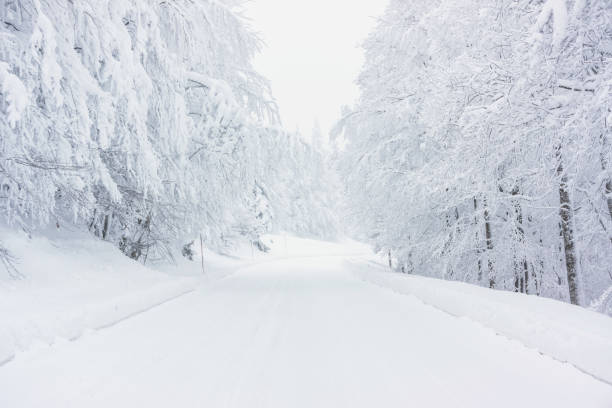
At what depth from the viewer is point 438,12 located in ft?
27.2

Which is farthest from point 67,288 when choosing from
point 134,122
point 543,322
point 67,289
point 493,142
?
Answer: point 493,142

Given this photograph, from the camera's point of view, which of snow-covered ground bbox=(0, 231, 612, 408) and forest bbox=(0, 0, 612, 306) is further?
forest bbox=(0, 0, 612, 306)

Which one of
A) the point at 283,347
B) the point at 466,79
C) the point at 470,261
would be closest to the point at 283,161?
the point at 470,261

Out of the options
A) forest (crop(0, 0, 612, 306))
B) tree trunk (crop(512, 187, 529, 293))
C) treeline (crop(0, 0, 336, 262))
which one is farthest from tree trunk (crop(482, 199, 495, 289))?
treeline (crop(0, 0, 336, 262))

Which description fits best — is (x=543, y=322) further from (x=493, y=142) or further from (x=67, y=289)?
(x=67, y=289)

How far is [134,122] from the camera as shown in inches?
348

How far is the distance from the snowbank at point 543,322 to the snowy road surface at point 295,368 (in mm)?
164

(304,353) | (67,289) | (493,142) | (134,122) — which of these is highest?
(134,122)

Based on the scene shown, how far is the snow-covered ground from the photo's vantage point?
152 inches

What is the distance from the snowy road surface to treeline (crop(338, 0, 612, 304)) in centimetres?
288

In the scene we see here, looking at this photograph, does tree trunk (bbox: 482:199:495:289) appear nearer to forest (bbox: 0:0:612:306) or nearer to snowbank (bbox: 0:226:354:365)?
forest (bbox: 0:0:612:306)

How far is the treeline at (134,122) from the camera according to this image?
705 cm

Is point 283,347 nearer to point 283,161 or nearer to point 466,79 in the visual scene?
point 466,79

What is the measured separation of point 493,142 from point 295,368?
513 cm
